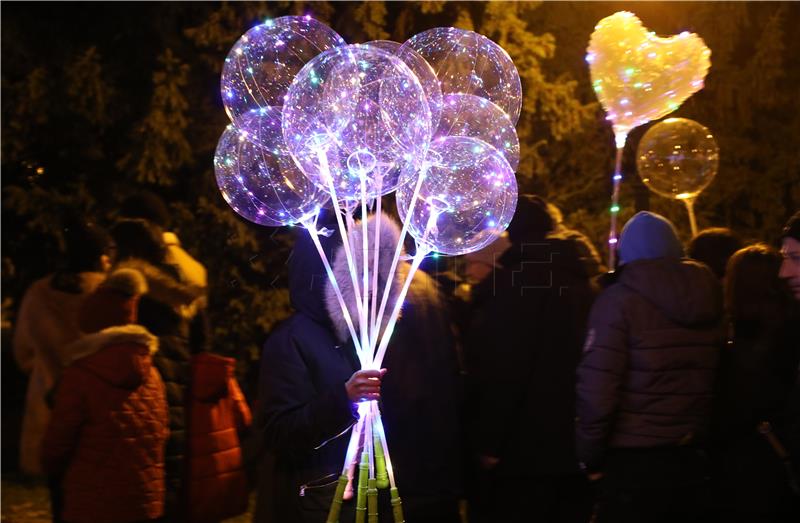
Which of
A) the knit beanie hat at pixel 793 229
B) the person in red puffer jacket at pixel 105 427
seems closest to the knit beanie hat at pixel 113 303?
the person in red puffer jacket at pixel 105 427

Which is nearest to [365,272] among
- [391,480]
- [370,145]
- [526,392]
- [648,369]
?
[370,145]

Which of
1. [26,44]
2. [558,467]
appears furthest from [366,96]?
[26,44]

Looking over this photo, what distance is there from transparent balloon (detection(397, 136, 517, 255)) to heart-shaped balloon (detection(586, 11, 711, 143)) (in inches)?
70.7

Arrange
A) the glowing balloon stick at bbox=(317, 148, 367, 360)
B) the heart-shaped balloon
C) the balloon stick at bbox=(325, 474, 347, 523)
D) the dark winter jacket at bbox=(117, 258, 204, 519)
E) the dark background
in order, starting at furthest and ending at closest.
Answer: the dark background, the heart-shaped balloon, the dark winter jacket at bbox=(117, 258, 204, 519), the glowing balloon stick at bbox=(317, 148, 367, 360), the balloon stick at bbox=(325, 474, 347, 523)

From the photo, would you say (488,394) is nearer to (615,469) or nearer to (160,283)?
(615,469)

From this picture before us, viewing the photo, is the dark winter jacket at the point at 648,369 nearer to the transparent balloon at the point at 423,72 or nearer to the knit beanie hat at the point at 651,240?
the knit beanie hat at the point at 651,240

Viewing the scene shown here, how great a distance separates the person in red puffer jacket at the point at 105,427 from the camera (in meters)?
3.84

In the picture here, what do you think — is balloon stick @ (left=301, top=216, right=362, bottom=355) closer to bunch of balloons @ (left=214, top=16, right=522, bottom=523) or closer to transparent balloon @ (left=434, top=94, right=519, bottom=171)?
bunch of balloons @ (left=214, top=16, right=522, bottom=523)

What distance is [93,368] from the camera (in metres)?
3.85

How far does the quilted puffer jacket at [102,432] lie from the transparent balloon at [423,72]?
1587 mm

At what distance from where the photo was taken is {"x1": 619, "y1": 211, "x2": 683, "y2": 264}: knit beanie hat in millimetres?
3791

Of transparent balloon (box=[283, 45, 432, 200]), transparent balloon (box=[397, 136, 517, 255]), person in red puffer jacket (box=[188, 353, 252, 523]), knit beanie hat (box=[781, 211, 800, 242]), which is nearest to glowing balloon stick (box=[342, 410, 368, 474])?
transparent balloon (box=[397, 136, 517, 255])

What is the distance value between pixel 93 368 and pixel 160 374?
48 centimetres

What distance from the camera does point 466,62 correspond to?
3572 millimetres
